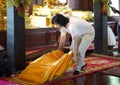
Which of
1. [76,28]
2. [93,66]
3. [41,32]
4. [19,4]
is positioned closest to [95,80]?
[76,28]

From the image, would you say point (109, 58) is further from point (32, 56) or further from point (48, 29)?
point (48, 29)

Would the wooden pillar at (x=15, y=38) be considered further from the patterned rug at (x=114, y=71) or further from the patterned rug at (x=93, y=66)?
the patterned rug at (x=114, y=71)

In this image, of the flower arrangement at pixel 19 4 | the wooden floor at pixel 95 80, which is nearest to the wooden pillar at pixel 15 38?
the flower arrangement at pixel 19 4

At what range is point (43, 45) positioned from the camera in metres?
8.03

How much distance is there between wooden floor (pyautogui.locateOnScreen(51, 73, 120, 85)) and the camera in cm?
440

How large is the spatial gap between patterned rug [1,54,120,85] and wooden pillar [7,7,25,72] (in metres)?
0.56

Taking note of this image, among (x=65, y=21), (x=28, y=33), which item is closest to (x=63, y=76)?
(x=65, y=21)

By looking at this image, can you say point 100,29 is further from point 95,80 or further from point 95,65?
point 95,80

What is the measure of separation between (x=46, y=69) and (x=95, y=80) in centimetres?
80

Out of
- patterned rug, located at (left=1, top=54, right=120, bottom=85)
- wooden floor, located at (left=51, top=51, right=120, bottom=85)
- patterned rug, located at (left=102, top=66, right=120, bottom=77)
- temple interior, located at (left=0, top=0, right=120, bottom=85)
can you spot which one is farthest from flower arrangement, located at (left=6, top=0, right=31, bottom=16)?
patterned rug, located at (left=102, top=66, right=120, bottom=77)

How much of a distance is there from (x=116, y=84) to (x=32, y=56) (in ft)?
8.98

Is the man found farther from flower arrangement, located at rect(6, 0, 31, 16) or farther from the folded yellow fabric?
flower arrangement, located at rect(6, 0, 31, 16)

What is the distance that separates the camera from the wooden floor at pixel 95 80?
440cm

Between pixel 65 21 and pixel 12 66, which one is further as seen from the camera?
pixel 12 66
